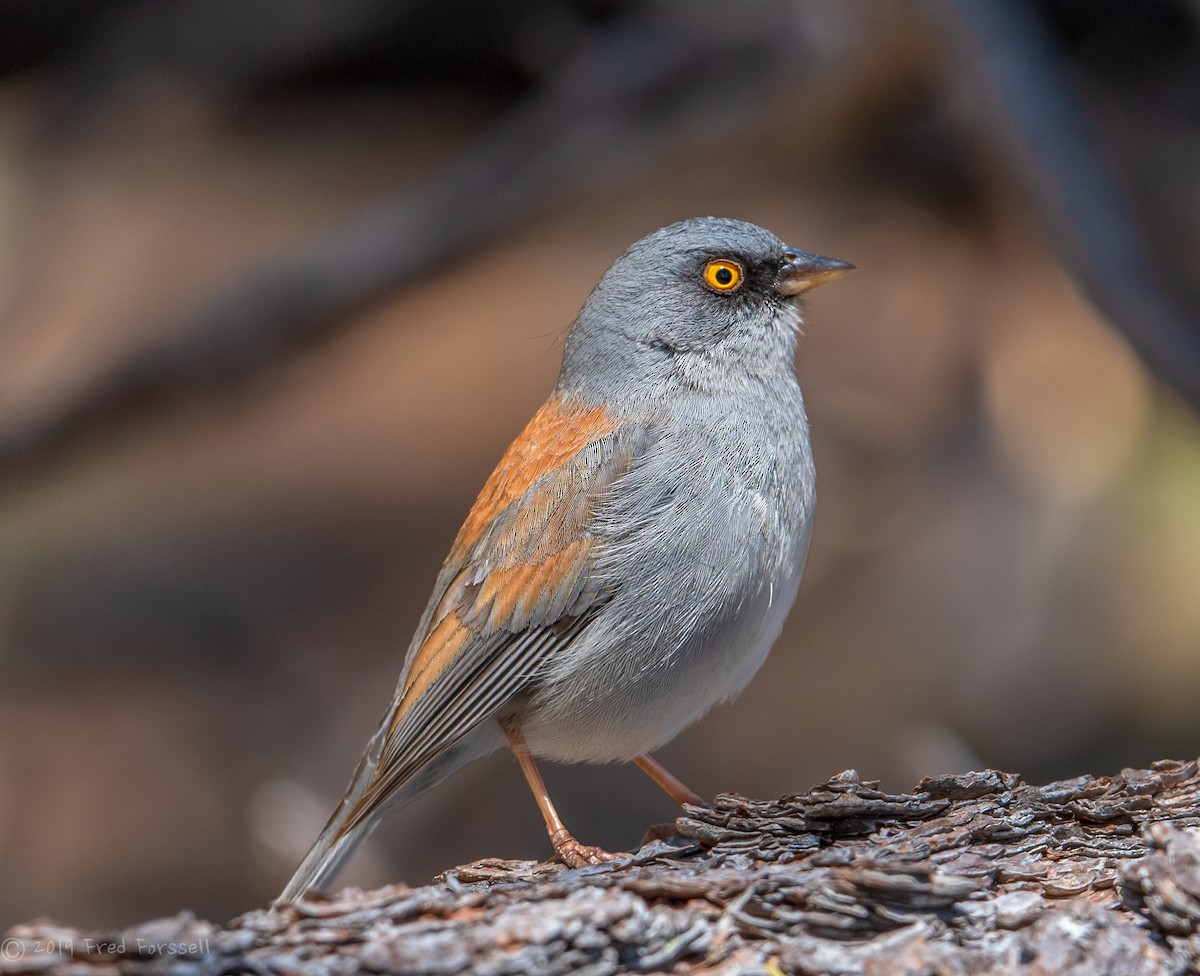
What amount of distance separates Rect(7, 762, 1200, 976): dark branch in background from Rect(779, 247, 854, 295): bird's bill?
6.48 ft

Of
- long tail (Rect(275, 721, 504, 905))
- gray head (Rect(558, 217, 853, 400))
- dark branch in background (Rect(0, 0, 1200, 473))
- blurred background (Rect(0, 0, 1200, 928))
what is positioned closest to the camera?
long tail (Rect(275, 721, 504, 905))

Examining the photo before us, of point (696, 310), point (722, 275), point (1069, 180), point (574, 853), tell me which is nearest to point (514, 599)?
point (574, 853)

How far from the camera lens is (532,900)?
2771 mm

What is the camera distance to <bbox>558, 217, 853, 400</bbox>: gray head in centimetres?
421

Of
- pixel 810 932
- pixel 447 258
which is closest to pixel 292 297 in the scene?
pixel 447 258

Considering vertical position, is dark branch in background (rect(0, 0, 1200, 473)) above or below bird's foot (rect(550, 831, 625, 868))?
above

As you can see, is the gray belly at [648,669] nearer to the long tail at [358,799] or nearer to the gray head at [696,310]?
the long tail at [358,799]

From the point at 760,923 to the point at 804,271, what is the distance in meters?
2.35

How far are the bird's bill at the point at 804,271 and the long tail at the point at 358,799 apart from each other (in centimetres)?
184

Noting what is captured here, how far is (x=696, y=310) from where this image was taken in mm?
4273

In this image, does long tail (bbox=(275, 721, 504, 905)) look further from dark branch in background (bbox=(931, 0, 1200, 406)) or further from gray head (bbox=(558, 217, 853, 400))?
dark branch in background (bbox=(931, 0, 1200, 406))

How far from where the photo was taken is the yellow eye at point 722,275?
4.29 m

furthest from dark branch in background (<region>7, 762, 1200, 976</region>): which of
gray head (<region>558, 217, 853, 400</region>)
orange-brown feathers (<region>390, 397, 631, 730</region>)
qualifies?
gray head (<region>558, 217, 853, 400</region>)

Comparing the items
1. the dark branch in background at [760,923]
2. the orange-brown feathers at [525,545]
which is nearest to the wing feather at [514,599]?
the orange-brown feathers at [525,545]
